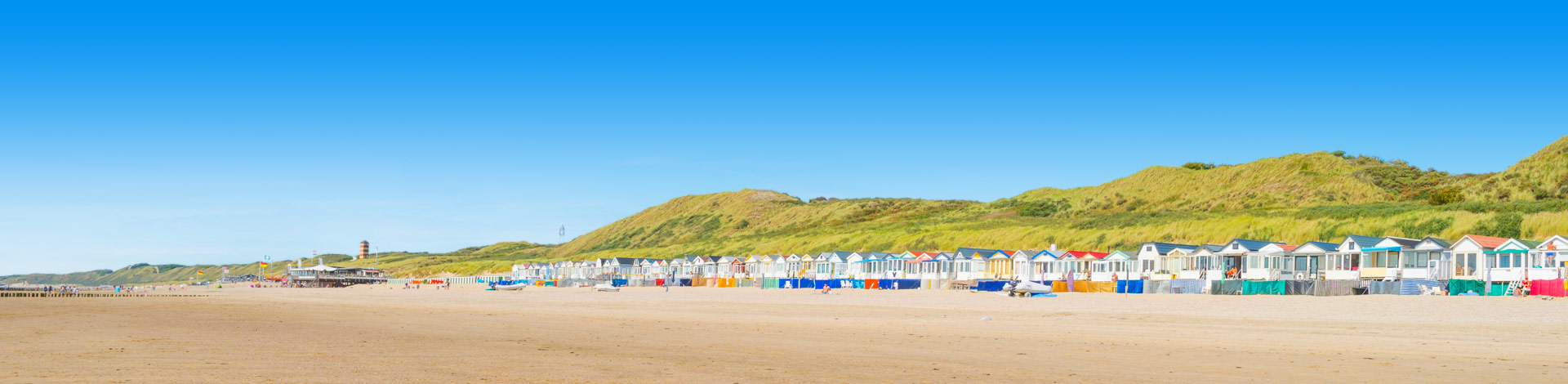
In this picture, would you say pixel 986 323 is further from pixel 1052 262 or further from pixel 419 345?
pixel 1052 262

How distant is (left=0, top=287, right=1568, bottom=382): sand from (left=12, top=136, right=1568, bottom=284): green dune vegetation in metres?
55.3

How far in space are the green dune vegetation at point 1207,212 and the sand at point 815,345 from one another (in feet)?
182

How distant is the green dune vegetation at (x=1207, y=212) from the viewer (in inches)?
3334

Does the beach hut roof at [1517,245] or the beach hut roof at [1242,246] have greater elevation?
the beach hut roof at [1517,245]

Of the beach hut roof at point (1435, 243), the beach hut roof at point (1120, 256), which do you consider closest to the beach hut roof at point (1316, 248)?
the beach hut roof at point (1435, 243)

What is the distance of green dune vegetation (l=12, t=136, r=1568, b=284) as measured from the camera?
84688 mm

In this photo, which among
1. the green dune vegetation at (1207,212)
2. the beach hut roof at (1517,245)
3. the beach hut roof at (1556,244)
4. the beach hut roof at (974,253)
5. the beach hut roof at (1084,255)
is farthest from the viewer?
the green dune vegetation at (1207,212)

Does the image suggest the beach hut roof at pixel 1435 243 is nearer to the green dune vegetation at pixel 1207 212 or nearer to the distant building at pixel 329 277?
the green dune vegetation at pixel 1207 212

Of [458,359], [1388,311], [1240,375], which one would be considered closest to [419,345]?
[458,359]

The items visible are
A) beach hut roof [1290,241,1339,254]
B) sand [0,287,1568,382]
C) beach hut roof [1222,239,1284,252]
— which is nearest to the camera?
sand [0,287,1568,382]

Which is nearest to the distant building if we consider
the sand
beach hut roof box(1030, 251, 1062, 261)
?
beach hut roof box(1030, 251, 1062, 261)

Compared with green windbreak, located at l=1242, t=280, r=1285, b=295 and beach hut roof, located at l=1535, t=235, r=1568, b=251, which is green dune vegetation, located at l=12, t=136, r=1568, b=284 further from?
green windbreak, located at l=1242, t=280, r=1285, b=295

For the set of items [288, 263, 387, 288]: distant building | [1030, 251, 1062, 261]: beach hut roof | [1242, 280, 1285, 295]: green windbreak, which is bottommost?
[288, 263, 387, 288]: distant building

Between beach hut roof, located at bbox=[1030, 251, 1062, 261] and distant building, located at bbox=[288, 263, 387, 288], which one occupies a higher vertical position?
beach hut roof, located at bbox=[1030, 251, 1062, 261]
